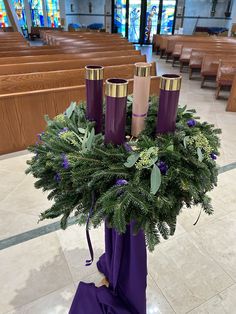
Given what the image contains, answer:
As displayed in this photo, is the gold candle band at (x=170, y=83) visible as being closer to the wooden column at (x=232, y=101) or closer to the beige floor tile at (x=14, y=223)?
the beige floor tile at (x=14, y=223)

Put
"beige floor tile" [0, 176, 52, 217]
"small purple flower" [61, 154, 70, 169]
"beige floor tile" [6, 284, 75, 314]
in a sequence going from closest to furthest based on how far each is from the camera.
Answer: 1. "small purple flower" [61, 154, 70, 169]
2. "beige floor tile" [6, 284, 75, 314]
3. "beige floor tile" [0, 176, 52, 217]

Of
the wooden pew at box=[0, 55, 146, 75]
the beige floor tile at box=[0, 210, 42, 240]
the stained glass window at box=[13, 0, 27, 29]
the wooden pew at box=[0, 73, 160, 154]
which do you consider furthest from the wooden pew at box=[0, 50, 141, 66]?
the stained glass window at box=[13, 0, 27, 29]

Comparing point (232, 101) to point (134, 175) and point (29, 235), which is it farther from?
point (134, 175)

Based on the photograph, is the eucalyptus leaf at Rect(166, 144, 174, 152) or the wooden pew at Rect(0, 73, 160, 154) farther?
the wooden pew at Rect(0, 73, 160, 154)

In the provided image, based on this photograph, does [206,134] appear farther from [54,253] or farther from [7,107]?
[7,107]

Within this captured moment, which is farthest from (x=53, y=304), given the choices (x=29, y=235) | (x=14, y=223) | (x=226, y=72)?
(x=226, y=72)

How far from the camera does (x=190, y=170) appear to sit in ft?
2.60

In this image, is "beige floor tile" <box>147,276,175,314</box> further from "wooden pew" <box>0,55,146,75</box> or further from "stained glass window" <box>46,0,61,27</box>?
"stained glass window" <box>46,0,61,27</box>

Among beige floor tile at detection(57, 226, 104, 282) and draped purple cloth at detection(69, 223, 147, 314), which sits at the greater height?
draped purple cloth at detection(69, 223, 147, 314)

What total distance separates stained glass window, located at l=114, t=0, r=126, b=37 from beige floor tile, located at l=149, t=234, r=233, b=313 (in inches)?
510

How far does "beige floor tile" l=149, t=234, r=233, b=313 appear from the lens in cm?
133

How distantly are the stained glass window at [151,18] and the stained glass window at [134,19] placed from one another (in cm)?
43

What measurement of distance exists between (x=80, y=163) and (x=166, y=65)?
7.18 metres

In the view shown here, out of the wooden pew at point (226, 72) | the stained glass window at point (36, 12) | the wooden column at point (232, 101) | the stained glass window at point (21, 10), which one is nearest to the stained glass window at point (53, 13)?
the stained glass window at point (36, 12)
